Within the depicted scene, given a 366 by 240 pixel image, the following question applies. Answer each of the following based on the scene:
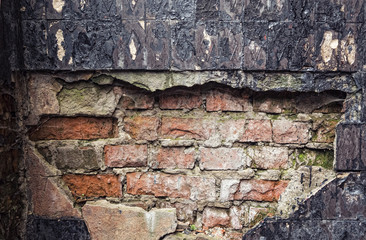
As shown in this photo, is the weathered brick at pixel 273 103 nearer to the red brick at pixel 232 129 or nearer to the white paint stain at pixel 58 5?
the red brick at pixel 232 129

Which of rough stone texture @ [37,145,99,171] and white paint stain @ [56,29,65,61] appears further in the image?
rough stone texture @ [37,145,99,171]

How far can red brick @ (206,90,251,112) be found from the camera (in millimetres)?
1213

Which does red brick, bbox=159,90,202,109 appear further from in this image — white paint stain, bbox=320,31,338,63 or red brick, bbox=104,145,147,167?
white paint stain, bbox=320,31,338,63

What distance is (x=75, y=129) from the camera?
4.07 ft

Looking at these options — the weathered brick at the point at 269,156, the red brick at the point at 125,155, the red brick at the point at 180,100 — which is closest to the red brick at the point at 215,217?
the weathered brick at the point at 269,156

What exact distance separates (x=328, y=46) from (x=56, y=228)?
Answer: 142 centimetres

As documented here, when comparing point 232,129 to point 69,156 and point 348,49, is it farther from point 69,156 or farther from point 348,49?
point 69,156

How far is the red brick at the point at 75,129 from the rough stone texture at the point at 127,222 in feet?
1.06

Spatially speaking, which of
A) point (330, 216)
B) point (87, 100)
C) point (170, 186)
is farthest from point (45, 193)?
point (330, 216)

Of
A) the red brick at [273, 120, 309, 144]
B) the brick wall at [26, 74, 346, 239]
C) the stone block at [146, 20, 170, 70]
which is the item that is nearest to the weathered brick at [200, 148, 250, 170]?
the brick wall at [26, 74, 346, 239]

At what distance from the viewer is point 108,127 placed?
125 centimetres

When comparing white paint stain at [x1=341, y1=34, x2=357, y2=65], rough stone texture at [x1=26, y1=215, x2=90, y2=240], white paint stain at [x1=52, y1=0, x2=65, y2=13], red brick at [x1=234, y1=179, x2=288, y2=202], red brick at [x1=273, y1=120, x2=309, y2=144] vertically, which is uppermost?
white paint stain at [x1=52, y1=0, x2=65, y2=13]

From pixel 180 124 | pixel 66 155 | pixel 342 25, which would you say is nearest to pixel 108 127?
pixel 66 155

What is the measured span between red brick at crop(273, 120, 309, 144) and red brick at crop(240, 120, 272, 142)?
28 mm
